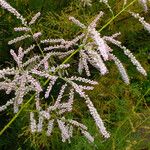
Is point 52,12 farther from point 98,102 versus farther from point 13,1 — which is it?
point 98,102

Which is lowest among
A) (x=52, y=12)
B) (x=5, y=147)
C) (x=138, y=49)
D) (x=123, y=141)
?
(x=123, y=141)

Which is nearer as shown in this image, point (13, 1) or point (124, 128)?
point (124, 128)

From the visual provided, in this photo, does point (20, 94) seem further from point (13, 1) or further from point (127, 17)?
point (127, 17)

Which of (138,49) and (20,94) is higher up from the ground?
(138,49)

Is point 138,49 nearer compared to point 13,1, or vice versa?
point 13,1

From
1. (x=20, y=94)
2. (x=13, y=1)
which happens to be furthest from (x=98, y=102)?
(x=20, y=94)

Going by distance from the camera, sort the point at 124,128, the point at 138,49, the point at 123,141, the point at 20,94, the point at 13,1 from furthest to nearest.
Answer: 1. the point at 138,49
2. the point at 13,1
3. the point at 124,128
4. the point at 123,141
5. the point at 20,94

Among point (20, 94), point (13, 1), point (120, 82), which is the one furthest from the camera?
point (120, 82)

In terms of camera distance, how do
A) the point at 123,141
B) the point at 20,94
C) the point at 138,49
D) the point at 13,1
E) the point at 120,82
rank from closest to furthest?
the point at 20,94, the point at 123,141, the point at 13,1, the point at 120,82, the point at 138,49

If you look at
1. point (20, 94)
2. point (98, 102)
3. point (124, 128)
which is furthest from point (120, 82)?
point (20, 94)
